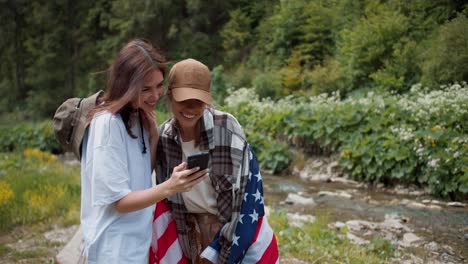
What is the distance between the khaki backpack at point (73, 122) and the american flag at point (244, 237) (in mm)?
560

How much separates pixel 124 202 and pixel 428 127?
8.30 meters

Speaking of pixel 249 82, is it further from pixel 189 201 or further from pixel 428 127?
pixel 189 201

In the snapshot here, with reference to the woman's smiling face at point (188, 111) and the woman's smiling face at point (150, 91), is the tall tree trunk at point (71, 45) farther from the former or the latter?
the woman's smiling face at point (150, 91)

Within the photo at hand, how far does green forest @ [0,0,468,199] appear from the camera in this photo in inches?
360

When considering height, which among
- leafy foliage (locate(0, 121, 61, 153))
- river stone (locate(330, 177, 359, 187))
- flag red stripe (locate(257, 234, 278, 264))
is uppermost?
flag red stripe (locate(257, 234, 278, 264))

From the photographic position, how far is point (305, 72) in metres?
17.2

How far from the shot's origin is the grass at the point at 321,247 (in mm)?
4496

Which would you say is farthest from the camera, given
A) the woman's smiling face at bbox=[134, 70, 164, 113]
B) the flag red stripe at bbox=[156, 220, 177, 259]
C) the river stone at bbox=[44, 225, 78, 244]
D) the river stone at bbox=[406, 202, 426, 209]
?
the river stone at bbox=[406, 202, 426, 209]

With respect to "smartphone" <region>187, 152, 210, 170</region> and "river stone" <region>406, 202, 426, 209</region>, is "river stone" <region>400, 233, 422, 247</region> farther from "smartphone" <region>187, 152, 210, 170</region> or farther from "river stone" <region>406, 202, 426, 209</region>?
"smartphone" <region>187, 152, 210, 170</region>

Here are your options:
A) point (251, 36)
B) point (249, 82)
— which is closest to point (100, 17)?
point (251, 36)

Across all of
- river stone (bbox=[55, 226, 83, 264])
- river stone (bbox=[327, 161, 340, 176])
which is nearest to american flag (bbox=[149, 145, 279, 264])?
river stone (bbox=[55, 226, 83, 264])

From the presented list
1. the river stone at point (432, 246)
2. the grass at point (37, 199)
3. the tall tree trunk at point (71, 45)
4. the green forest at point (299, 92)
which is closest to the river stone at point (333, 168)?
the green forest at point (299, 92)

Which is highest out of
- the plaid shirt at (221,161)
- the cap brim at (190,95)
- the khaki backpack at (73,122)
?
the cap brim at (190,95)

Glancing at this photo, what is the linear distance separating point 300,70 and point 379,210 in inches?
429
